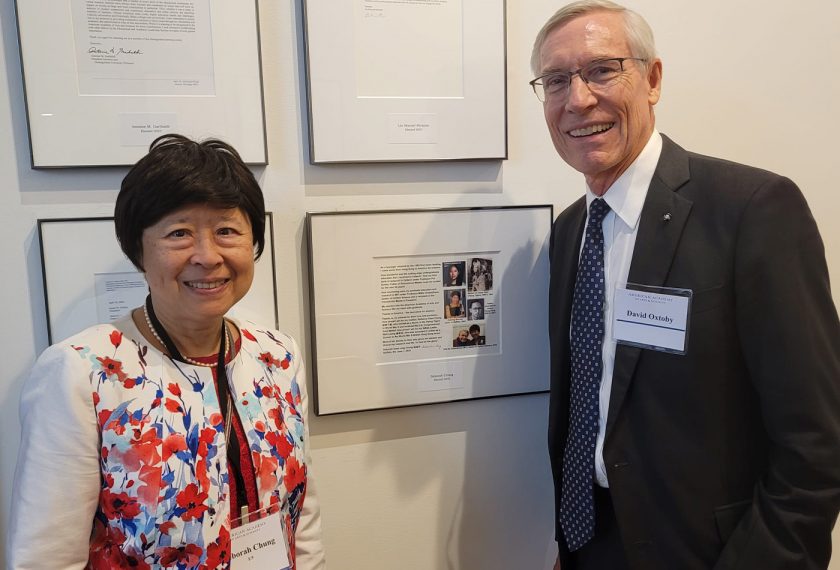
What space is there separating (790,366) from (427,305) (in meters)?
0.77

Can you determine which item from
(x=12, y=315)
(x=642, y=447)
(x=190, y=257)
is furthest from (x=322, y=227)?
(x=642, y=447)

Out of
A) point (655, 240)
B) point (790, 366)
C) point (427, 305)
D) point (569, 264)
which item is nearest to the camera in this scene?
point (790, 366)

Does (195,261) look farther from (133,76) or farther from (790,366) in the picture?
(790,366)

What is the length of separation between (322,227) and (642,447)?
32.4 inches

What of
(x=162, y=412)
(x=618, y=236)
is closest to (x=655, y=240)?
(x=618, y=236)

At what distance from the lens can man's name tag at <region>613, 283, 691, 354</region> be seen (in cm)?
114

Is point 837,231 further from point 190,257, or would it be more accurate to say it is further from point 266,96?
point 190,257

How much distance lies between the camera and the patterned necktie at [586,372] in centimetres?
126

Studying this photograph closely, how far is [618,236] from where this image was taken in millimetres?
1256

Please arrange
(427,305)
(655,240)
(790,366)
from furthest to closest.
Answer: (427,305), (655,240), (790,366)

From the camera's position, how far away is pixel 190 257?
3.32 ft

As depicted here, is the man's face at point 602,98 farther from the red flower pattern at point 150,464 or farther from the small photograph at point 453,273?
the red flower pattern at point 150,464

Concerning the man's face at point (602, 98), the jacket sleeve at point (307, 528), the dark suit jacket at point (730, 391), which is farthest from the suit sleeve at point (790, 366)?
the jacket sleeve at point (307, 528)

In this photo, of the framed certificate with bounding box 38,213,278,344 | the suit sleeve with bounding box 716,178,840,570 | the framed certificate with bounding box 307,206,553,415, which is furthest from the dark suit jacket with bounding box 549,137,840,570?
the framed certificate with bounding box 38,213,278,344
